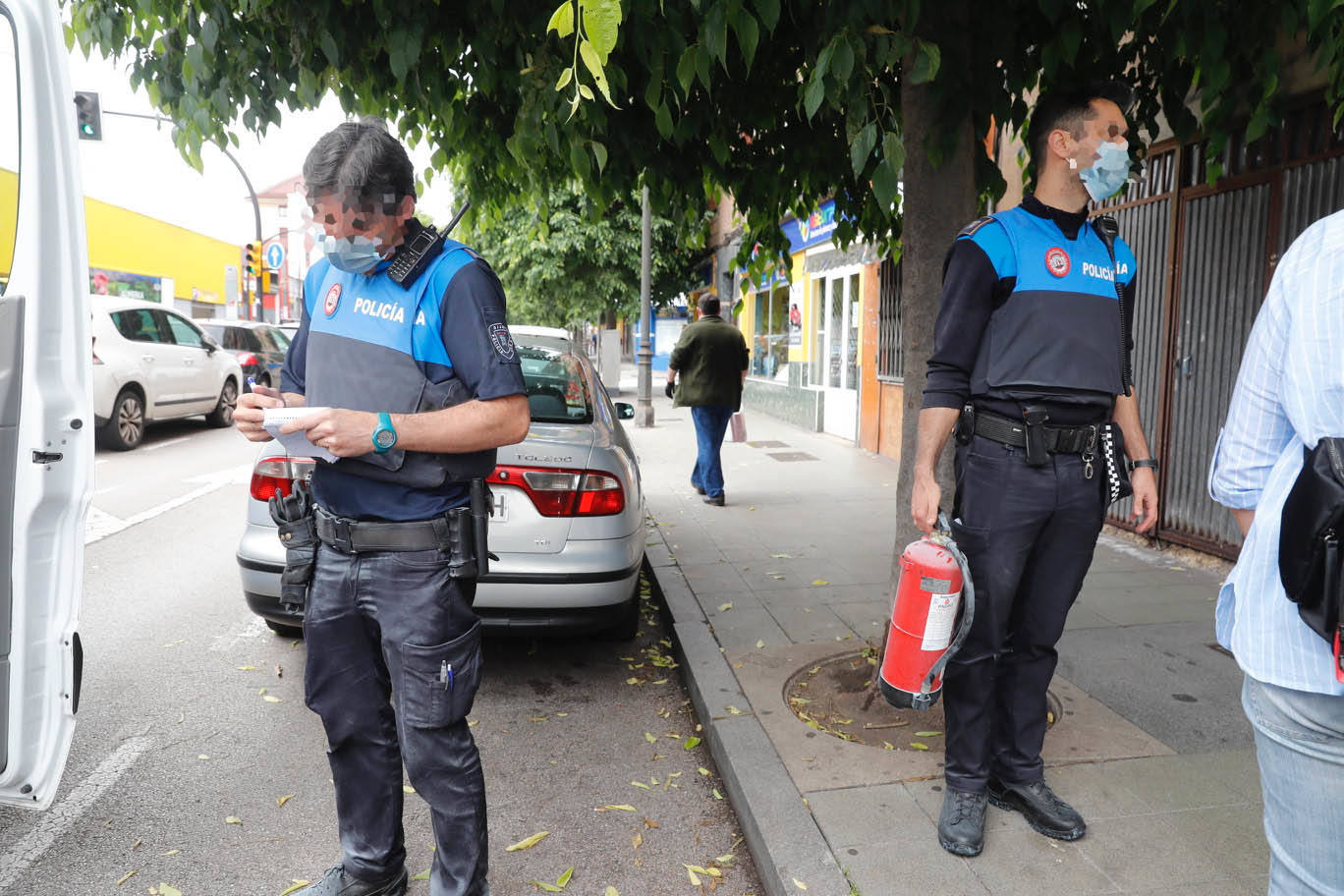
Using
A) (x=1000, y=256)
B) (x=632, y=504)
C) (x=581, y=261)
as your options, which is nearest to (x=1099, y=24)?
(x=1000, y=256)

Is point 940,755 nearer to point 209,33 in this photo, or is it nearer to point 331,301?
point 331,301

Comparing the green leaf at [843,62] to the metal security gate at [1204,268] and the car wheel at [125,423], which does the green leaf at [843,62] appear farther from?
the car wheel at [125,423]

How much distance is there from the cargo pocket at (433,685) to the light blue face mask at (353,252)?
3.05 ft

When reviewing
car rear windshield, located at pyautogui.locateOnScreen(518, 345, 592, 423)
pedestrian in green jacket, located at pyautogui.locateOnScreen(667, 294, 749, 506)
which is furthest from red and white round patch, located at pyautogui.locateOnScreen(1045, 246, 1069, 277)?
pedestrian in green jacket, located at pyautogui.locateOnScreen(667, 294, 749, 506)

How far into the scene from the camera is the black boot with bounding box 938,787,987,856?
273cm

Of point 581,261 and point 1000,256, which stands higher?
point 581,261

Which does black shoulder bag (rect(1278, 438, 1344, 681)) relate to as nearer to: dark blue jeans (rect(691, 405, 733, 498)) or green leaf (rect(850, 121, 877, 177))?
green leaf (rect(850, 121, 877, 177))

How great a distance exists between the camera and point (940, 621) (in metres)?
2.67

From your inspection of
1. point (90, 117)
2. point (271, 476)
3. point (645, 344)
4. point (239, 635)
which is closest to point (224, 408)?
point (90, 117)

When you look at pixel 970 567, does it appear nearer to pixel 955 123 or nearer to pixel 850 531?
pixel 955 123

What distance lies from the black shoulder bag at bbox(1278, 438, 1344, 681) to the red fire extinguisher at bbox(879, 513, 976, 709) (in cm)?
126

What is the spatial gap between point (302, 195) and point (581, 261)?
22059 millimetres

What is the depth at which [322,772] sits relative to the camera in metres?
3.54

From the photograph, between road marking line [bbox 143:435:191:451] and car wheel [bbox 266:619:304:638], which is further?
road marking line [bbox 143:435:191:451]
